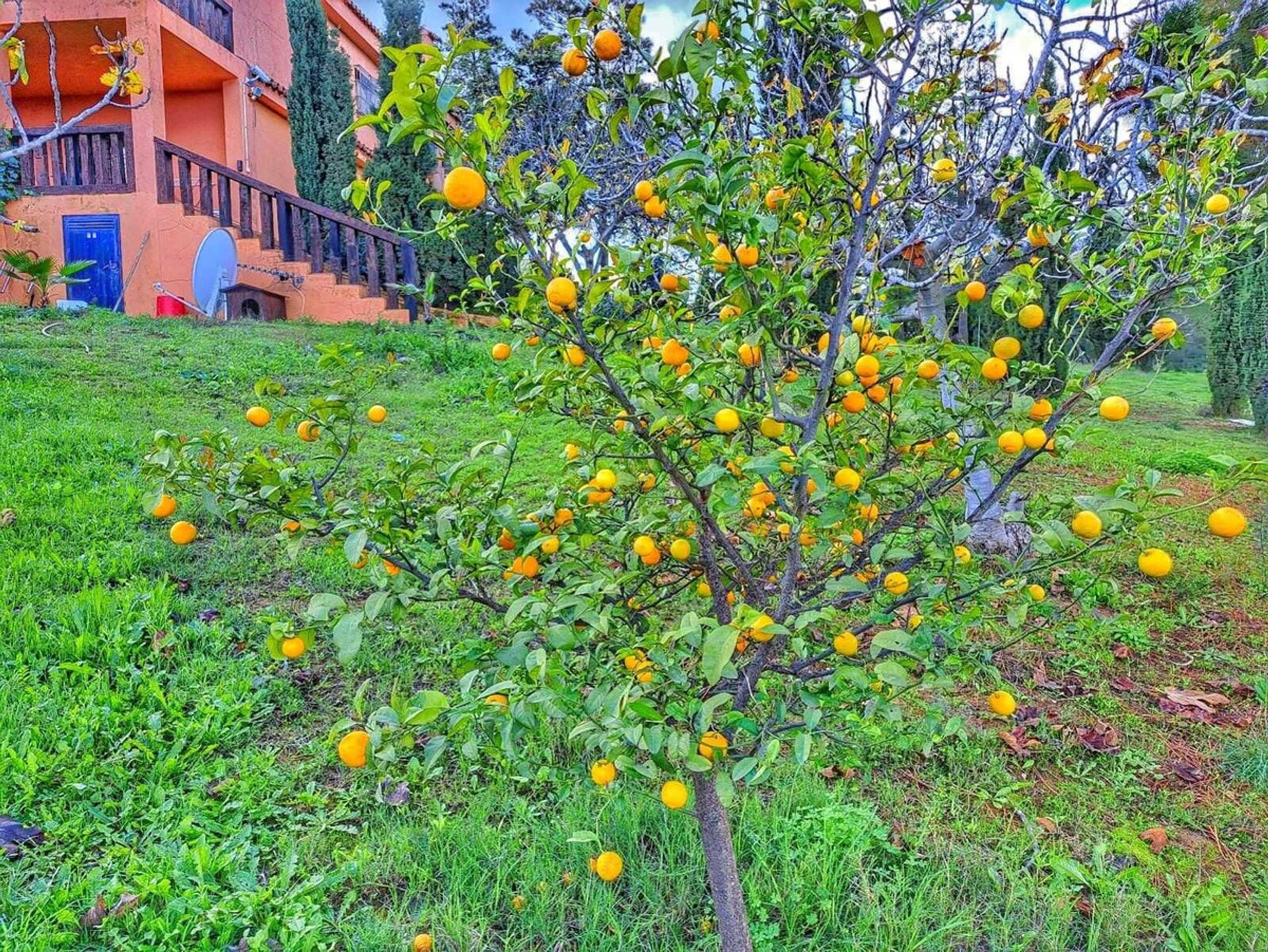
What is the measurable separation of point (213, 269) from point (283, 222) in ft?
4.21

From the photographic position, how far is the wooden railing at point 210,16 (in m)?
10.4

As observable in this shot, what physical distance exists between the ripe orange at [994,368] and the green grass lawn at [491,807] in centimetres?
57

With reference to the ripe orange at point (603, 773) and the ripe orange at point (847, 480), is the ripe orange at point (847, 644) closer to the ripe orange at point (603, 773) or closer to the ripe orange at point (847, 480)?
the ripe orange at point (847, 480)

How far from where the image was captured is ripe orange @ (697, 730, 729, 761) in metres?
1.18

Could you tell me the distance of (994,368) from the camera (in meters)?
1.28

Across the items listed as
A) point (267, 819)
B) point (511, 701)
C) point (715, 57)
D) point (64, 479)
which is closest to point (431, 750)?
point (511, 701)

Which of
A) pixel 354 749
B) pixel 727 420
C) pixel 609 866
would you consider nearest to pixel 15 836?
pixel 354 749

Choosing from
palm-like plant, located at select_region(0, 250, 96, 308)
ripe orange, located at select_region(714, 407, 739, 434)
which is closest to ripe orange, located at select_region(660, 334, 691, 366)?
ripe orange, located at select_region(714, 407, 739, 434)

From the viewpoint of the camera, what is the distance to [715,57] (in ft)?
3.39

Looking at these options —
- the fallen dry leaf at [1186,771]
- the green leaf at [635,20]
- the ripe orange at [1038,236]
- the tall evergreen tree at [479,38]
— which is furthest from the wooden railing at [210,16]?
the fallen dry leaf at [1186,771]

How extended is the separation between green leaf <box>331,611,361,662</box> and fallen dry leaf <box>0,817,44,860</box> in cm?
141

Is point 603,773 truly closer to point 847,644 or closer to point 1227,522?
point 847,644

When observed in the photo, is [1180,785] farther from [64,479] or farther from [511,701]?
[64,479]

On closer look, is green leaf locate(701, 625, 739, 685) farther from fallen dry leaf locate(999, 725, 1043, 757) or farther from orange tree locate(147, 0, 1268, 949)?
fallen dry leaf locate(999, 725, 1043, 757)
